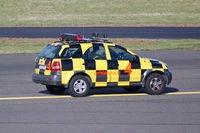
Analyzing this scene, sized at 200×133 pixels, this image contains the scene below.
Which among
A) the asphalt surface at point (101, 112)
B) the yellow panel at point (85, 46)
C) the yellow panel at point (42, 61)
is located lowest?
the asphalt surface at point (101, 112)

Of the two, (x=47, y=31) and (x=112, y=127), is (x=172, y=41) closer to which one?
(x=47, y=31)

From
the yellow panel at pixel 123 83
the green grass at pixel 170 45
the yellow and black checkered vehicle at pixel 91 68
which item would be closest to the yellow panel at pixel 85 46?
the yellow and black checkered vehicle at pixel 91 68

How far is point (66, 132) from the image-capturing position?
885 cm

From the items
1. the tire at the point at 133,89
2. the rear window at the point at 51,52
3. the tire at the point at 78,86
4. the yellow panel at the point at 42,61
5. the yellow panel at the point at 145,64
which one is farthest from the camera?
the tire at the point at 133,89

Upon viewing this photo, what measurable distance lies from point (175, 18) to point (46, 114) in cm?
4210

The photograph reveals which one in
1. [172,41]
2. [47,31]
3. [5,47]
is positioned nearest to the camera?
[5,47]

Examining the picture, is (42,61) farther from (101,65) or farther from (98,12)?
(98,12)

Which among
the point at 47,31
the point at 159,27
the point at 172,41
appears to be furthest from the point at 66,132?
the point at 159,27

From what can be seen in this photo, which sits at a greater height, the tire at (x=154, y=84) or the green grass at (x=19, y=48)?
the green grass at (x=19, y=48)

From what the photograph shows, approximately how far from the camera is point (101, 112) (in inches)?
424

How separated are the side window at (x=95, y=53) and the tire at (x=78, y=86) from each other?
649mm

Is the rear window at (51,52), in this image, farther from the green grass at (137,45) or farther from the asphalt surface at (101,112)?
the green grass at (137,45)

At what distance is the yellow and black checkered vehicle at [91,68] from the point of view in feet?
41.3

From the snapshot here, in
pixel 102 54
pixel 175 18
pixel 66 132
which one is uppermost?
pixel 175 18
